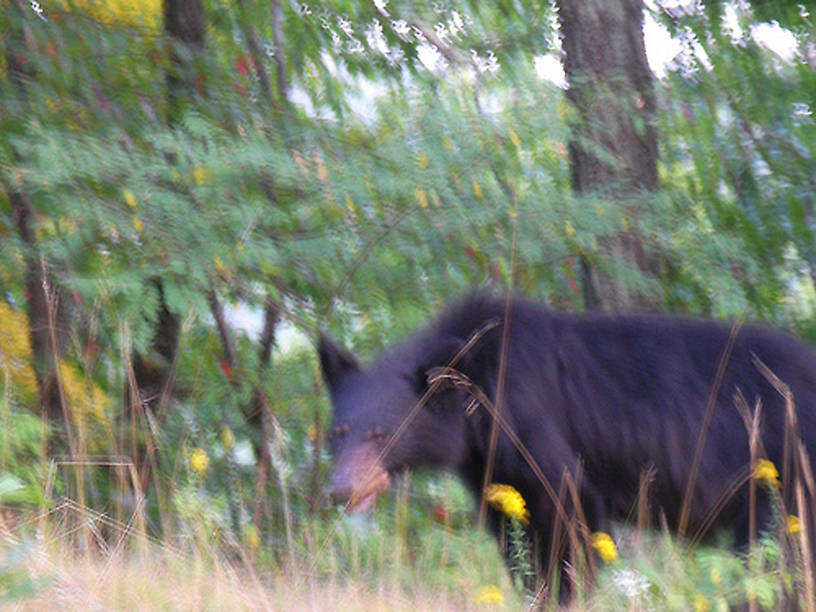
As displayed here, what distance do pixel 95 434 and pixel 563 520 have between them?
2.79 m

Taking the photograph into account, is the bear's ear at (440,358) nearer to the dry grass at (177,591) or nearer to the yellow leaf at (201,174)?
the dry grass at (177,591)

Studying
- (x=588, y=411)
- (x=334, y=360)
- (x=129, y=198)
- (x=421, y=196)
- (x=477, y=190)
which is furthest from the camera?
(x=477, y=190)

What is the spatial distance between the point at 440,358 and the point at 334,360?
56 cm

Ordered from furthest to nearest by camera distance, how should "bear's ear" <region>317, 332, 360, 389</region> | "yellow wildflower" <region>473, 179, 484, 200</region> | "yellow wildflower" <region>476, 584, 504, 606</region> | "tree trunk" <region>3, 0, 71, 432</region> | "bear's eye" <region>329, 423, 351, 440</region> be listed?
1. "tree trunk" <region>3, 0, 71, 432</region>
2. "yellow wildflower" <region>473, 179, 484, 200</region>
3. "bear's ear" <region>317, 332, 360, 389</region>
4. "bear's eye" <region>329, 423, 351, 440</region>
5. "yellow wildflower" <region>476, 584, 504, 606</region>

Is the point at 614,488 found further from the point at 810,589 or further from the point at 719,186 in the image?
the point at 719,186

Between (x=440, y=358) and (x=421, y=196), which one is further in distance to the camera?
(x=421, y=196)

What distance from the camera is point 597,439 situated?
4.32 meters

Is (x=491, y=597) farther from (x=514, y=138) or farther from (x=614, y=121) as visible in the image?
(x=614, y=121)

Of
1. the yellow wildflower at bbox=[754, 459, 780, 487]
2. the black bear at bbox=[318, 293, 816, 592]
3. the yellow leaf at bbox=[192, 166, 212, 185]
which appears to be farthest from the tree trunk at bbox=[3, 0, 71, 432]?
the yellow wildflower at bbox=[754, 459, 780, 487]

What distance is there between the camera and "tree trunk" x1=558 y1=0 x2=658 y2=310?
5.87 meters

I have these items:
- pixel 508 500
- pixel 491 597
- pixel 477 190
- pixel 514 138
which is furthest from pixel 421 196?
pixel 491 597

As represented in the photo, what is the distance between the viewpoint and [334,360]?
15.3ft

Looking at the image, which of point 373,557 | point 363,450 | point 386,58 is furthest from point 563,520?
point 386,58

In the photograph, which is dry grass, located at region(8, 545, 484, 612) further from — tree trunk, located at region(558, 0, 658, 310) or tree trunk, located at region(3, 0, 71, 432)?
tree trunk, located at region(558, 0, 658, 310)
